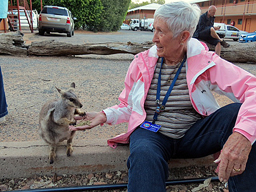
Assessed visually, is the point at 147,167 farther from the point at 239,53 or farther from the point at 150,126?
the point at 239,53

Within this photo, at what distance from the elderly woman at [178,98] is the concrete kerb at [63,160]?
28cm

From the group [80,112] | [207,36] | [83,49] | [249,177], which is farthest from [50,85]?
[207,36]

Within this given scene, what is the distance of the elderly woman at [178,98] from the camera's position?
175 cm

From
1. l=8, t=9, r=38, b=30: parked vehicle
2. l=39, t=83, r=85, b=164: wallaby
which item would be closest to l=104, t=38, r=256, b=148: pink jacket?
l=39, t=83, r=85, b=164: wallaby

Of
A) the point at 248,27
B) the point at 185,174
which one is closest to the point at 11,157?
the point at 185,174

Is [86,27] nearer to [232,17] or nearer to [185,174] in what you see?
[232,17]

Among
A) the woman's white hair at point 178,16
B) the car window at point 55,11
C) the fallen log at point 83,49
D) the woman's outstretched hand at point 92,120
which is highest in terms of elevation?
the car window at point 55,11

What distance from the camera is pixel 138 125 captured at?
6.70 feet

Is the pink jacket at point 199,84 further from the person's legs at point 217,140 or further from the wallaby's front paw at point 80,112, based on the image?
the wallaby's front paw at point 80,112

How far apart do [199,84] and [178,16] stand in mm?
532

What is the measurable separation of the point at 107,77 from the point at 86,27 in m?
22.0

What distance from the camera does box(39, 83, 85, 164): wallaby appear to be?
229 centimetres

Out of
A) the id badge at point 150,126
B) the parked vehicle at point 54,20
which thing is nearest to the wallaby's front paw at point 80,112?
the id badge at point 150,126

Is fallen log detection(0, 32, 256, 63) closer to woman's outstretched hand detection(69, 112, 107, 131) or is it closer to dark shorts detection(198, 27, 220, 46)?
dark shorts detection(198, 27, 220, 46)
